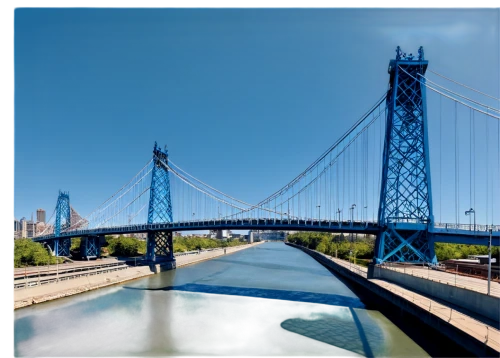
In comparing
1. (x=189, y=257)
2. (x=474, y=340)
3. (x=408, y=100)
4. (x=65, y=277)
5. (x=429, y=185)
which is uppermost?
(x=408, y=100)

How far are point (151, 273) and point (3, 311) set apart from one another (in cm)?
3900

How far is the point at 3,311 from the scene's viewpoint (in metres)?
5.82

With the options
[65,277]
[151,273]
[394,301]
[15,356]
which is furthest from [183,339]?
[151,273]

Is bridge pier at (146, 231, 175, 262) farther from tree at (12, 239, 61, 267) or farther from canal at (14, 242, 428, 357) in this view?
canal at (14, 242, 428, 357)

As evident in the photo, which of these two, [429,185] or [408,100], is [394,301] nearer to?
[429,185]

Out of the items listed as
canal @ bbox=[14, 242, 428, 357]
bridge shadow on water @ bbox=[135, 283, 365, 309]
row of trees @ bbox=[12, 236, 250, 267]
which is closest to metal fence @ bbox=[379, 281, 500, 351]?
canal @ bbox=[14, 242, 428, 357]

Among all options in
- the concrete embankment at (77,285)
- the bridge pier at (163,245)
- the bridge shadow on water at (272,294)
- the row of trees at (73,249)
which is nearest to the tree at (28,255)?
the row of trees at (73,249)

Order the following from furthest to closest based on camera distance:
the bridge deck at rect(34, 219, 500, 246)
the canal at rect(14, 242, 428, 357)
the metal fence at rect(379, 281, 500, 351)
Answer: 1. the bridge deck at rect(34, 219, 500, 246)
2. the canal at rect(14, 242, 428, 357)
3. the metal fence at rect(379, 281, 500, 351)

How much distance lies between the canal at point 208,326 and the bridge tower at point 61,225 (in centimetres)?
3645

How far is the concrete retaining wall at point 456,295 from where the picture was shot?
48.2 ft

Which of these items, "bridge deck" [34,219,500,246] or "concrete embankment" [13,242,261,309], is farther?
"bridge deck" [34,219,500,246]

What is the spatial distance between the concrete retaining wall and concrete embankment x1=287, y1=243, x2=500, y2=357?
482 millimetres

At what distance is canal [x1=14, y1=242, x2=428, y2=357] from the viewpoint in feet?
Result: 50.0

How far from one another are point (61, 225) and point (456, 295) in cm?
7019
